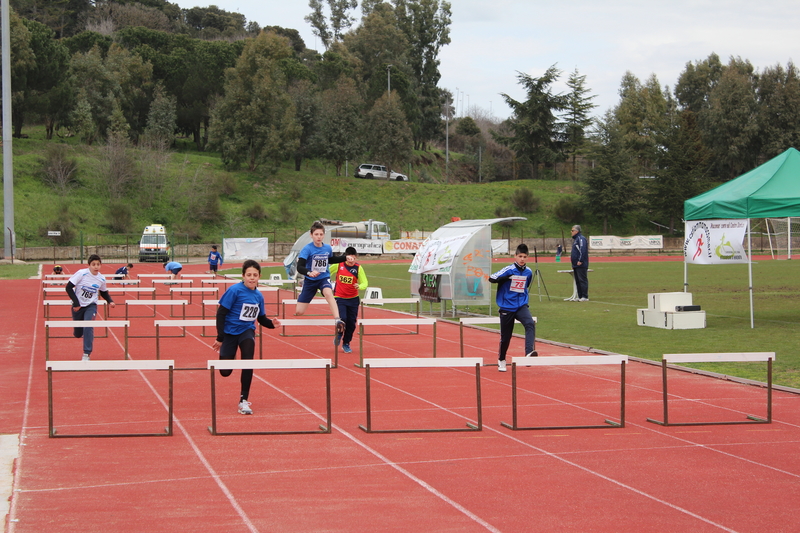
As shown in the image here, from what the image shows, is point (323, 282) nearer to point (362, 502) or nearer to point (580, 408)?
point (580, 408)

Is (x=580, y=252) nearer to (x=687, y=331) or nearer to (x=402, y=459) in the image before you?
(x=687, y=331)

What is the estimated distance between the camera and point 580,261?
22094 millimetres

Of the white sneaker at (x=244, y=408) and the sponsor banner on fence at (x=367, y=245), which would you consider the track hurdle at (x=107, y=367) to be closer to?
the white sneaker at (x=244, y=408)

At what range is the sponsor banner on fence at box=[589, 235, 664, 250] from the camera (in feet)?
203

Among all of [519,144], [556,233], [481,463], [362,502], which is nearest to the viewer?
[362,502]

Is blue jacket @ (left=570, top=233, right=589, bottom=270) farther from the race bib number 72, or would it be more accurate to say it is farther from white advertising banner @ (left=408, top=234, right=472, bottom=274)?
the race bib number 72

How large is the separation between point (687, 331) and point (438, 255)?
19.7ft

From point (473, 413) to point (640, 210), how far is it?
68.8m

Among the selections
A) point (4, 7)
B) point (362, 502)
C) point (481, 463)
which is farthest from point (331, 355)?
point (4, 7)

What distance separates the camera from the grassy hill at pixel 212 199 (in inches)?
2269

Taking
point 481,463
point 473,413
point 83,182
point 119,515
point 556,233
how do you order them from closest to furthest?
point 119,515 → point 481,463 → point 473,413 → point 83,182 → point 556,233

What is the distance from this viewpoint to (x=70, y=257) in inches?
1999

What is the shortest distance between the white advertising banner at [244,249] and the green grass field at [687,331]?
61.1 ft

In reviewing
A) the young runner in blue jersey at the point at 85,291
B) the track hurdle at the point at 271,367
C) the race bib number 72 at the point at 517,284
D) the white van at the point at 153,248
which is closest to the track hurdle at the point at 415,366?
A: the track hurdle at the point at 271,367
